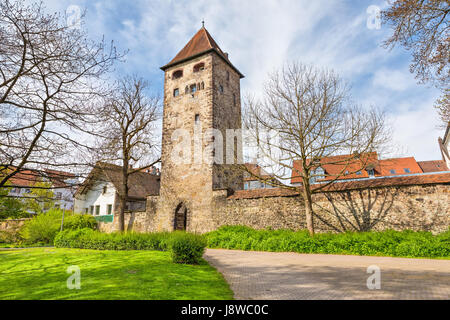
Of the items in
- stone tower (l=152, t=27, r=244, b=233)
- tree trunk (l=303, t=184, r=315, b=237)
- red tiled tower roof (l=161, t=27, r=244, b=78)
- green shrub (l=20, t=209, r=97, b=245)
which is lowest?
green shrub (l=20, t=209, r=97, b=245)

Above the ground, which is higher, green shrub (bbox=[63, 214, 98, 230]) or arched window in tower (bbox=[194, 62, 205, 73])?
arched window in tower (bbox=[194, 62, 205, 73])

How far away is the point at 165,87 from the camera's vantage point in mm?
25938

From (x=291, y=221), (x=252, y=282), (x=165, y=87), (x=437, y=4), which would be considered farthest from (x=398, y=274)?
(x=165, y=87)

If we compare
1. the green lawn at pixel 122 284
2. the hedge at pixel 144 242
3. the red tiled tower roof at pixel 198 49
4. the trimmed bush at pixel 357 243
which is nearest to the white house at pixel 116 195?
the hedge at pixel 144 242

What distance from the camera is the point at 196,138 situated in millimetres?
22391

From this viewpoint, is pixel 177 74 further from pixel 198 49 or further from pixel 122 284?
pixel 122 284

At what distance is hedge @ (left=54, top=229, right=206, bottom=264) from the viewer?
855 cm

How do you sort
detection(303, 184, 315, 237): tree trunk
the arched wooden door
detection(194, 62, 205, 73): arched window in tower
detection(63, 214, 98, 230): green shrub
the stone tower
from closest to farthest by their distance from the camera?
detection(303, 184, 315, 237): tree trunk, the stone tower, the arched wooden door, detection(63, 214, 98, 230): green shrub, detection(194, 62, 205, 73): arched window in tower

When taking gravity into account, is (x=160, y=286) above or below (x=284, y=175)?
below

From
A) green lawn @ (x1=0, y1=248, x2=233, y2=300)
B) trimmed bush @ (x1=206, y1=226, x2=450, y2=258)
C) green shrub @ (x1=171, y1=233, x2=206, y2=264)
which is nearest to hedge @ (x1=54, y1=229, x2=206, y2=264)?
green shrub @ (x1=171, y1=233, x2=206, y2=264)

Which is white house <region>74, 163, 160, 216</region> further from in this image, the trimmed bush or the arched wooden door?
the trimmed bush

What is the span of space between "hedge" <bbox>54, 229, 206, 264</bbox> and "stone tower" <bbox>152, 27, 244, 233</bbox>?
23.4ft
